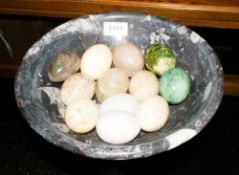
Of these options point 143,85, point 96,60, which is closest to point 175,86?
point 143,85

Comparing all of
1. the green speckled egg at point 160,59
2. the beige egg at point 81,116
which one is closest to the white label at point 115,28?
the green speckled egg at point 160,59

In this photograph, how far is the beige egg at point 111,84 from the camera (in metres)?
0.80

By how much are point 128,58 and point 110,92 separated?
104 millimetres

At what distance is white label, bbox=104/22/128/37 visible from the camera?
2.89 feet

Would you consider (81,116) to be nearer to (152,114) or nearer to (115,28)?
A: (152,114)

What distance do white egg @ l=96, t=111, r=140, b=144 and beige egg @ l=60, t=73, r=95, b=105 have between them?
0.29 feet

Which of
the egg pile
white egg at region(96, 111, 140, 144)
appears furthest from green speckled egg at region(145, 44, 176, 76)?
white egg at region(96, 111, 140, 144)

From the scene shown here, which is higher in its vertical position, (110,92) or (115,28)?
(115,28)

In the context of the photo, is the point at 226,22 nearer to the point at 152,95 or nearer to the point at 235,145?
the point at 152,95

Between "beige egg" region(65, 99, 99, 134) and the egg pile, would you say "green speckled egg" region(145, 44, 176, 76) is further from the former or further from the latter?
"beige egg" region(65, 99, 99, 134)

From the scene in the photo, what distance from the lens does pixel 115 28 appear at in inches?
34.6

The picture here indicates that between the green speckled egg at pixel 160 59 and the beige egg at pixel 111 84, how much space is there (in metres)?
0.08

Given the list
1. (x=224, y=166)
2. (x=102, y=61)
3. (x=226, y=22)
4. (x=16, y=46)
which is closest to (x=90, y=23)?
(x=102, y=61)

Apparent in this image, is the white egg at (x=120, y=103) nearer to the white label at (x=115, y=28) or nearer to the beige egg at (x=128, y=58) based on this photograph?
the beige egg at (x=128, y=58)
